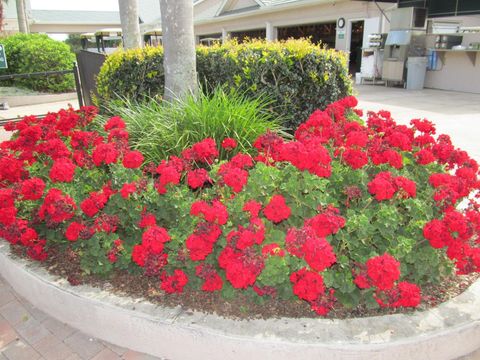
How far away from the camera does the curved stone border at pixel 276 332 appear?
206cm

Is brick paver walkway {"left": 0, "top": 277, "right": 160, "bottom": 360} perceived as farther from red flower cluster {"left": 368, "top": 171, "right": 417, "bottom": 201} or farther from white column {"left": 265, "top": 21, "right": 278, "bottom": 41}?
white column {"left": 265, "top": 21, "right": 278, "bottom": 41}

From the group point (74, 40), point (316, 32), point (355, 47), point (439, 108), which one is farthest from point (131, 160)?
point (74, 40)

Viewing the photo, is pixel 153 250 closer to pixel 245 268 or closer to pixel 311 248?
pixel 245 268

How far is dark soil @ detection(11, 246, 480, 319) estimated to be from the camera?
90.4 inches

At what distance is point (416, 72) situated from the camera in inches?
527

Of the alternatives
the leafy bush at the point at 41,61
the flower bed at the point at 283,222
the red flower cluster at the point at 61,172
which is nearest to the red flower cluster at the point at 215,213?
the flower bed at the point at 283,222

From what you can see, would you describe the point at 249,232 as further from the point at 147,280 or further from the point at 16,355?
the point at 16,355

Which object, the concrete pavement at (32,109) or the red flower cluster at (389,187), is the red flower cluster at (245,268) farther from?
the concrete pavement at (32,109)

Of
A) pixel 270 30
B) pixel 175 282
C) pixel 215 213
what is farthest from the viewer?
pixel 270 30

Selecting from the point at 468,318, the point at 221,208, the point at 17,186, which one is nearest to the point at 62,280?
the point at 17,186

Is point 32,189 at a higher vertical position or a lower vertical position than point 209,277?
higher

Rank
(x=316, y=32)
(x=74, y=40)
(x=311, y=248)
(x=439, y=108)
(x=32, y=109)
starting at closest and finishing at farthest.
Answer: (x=311, y=248), (x=439, y=108), (x=32, y=109), (x=316, y=32), (x=74, y=40)

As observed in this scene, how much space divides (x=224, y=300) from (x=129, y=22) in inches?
247

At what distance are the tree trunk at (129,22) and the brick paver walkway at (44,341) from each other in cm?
570
